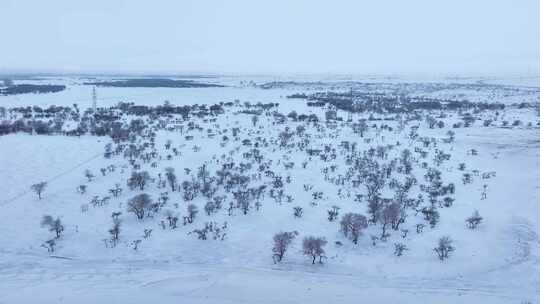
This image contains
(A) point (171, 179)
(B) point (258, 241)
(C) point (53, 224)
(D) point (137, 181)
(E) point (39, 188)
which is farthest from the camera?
(A) point (171, 179)

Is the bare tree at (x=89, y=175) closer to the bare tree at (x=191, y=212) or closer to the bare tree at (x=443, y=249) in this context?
the bare tree at (x=191, y=212)

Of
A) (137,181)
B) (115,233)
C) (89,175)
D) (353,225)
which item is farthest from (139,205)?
(353,225)

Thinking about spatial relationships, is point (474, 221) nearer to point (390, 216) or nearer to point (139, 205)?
point (390, 216)

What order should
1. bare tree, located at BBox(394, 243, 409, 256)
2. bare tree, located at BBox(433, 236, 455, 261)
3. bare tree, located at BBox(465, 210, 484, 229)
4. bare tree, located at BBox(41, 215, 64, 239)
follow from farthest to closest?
bare tree, located at BBox(465, 210, 484, 229) → bare tree, located at BBox(41, 215, 64, 239) → bare tree, located at BBox(394, 243, 409, 256) → bare tree, located at BBox(433, 236, 455, 261)

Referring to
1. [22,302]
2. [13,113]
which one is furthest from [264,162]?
[13,113]

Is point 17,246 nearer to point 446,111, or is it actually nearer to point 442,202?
point 442,202

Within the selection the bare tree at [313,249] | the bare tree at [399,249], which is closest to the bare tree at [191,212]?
the bare tree at [313,249]

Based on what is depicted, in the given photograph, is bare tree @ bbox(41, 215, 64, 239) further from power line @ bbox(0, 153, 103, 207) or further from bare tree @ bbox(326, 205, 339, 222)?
bare tree @ bbox(326, 205, 339, 222)

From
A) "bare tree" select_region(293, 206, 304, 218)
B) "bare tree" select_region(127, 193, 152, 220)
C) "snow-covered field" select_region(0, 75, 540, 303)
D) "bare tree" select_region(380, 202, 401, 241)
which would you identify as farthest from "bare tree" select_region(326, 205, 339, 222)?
"bare tree" select_region(127, 193, 152, 220)
